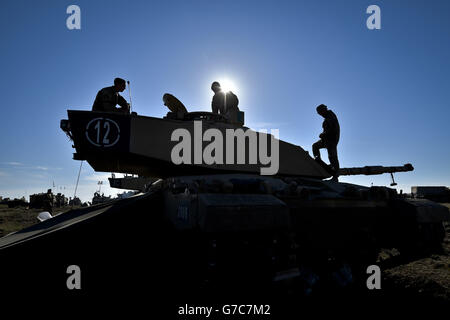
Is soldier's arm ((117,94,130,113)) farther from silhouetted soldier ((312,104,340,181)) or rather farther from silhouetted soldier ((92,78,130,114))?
silhouetted soldier ((312,104,340,181))

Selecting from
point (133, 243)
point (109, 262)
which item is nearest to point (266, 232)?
point (133, 243)

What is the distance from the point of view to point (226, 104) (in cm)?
587

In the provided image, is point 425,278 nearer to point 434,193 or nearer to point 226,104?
point 226,104

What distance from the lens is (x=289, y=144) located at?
17.4 feet

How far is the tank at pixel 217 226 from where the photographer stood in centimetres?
270

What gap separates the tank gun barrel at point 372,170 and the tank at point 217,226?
1.68 meters

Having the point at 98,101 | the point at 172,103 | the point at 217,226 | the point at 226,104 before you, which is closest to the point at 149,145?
the point at 98,101

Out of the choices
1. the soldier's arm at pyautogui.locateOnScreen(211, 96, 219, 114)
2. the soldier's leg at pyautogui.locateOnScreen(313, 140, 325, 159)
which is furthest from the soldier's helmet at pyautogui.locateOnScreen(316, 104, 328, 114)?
the soldier's arm at pyautogui.locateOnScreen(211, 96, 219, 114)

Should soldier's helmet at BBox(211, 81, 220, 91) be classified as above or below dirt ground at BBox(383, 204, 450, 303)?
above

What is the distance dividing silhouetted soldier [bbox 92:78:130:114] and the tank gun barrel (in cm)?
477

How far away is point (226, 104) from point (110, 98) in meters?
2.24

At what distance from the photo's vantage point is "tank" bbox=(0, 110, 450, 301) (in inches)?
106
